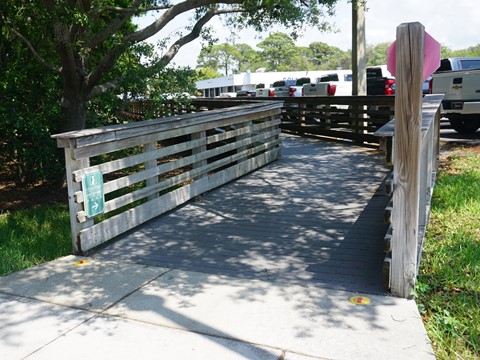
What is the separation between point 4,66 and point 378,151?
794 centimetres

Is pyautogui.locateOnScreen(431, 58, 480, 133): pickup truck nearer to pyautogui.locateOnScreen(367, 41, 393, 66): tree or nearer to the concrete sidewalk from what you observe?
the concrete sidewalk

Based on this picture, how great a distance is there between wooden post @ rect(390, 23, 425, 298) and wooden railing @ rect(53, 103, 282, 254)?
3037 mm

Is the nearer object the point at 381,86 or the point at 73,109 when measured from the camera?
the point at 73,109

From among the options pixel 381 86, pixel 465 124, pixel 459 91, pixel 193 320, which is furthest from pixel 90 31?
pixel 381 86

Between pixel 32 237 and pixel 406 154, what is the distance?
15.8 ft

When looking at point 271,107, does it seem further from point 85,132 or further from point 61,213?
point 85,132

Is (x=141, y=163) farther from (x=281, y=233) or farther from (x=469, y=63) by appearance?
(x=469, y=63)

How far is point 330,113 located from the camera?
13766 mm

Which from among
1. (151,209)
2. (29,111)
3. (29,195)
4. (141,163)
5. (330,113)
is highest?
(29,111)

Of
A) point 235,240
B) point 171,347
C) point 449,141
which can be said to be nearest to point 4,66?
point 235,240

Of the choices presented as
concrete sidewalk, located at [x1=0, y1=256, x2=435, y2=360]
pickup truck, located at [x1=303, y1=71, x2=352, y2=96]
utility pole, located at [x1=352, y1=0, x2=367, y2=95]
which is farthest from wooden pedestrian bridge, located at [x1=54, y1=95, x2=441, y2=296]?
pickup truck, located at [x1=303, y1=71, x2=352, y2=96]

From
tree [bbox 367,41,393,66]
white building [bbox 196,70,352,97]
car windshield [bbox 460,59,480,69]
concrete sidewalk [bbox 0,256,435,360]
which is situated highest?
tree [bbox 367,41,393,66]

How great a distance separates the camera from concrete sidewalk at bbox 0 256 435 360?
3.34 meters

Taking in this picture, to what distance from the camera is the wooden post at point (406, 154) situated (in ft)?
12.7
